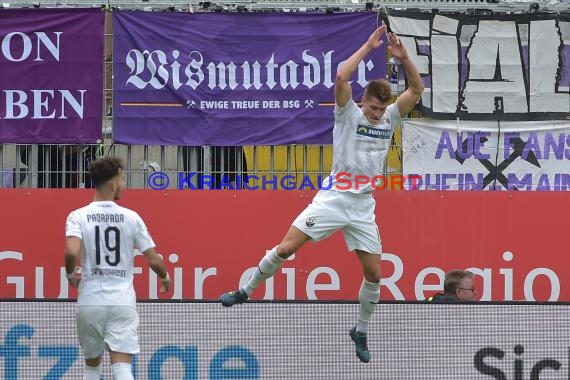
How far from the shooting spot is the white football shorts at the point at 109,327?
7293mm

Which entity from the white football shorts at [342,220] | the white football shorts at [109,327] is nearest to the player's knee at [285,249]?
the white football shorts at [342,220]

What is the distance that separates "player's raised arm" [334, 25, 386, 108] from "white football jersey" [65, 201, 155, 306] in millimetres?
1775

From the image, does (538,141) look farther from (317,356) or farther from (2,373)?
(2,373)

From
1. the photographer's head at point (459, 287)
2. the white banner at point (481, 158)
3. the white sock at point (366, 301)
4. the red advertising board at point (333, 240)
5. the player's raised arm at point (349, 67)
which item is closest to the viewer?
the player's raised arm at point (349, 67)

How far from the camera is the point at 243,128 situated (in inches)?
458

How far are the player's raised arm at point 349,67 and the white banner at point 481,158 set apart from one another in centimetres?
357

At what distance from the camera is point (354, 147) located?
8297 millimetres

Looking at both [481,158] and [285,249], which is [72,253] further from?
[481,158]

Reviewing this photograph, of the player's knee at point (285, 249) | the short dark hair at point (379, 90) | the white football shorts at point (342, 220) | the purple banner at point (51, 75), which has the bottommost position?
the player's knee at point (285, 249)

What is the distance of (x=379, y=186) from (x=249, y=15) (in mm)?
2185

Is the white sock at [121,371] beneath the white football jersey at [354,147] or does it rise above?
beneath

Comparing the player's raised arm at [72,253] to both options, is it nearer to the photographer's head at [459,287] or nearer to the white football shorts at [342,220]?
the white football shorts at [342,220]

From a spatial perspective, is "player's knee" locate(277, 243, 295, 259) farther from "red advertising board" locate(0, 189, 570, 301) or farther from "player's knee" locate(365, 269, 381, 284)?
"red advertising board" locate(0, 189, 570, 301)

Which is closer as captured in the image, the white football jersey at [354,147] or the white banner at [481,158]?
the white football jersey at [354,147]
